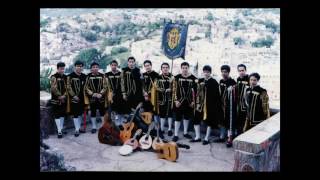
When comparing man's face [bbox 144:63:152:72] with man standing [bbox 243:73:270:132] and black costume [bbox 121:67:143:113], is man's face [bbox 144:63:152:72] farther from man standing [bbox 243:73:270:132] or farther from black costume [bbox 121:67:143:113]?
man standing [bbox 243:73:270:132]

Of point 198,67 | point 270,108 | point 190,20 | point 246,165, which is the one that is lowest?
point 246,165

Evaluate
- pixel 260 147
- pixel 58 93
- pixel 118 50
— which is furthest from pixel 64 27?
pixel 260 147

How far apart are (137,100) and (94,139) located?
32.4 inches

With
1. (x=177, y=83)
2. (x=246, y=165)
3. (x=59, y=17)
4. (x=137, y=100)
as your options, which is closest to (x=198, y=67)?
(x=177, y=83)

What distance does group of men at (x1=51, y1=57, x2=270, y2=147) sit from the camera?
6.61m

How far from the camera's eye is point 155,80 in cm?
671

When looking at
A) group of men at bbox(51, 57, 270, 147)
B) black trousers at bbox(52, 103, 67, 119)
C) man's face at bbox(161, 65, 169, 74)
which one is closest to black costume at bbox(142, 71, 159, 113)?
group of men at bbox(51, 57, 270, 147)

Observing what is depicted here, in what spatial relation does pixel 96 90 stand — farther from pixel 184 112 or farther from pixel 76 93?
pixel 184 112

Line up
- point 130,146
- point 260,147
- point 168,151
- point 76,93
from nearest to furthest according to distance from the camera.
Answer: point 260,147
point 168,151
point 130,146
point 76,93

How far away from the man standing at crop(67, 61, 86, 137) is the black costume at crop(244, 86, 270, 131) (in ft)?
7.64

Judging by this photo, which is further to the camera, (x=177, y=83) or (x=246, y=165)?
(x=177, y=83)

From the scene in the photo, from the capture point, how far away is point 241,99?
655 cm

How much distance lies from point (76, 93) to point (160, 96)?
3.93 ft

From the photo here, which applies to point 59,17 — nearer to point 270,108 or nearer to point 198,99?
point 198,99
